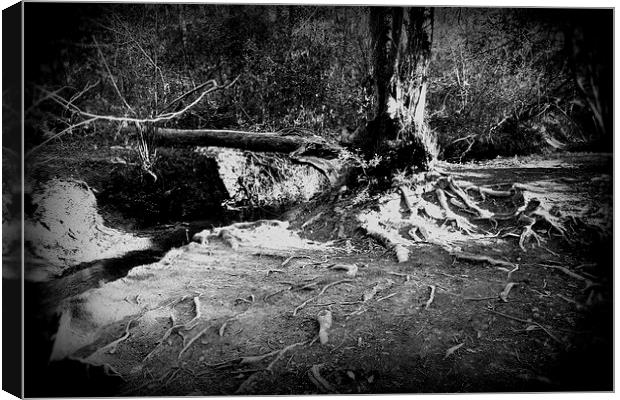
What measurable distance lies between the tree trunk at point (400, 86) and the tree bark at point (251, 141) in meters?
0.28

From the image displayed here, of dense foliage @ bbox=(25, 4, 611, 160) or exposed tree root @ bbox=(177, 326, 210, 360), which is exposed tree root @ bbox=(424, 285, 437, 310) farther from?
exposed tree root @ bbox=(177, 326, 210, 360)

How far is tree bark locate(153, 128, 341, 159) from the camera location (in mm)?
3167

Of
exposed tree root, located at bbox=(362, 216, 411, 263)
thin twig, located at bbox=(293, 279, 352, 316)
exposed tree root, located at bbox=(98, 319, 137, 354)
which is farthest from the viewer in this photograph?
exposed tree root, located at bbox=(362, 216, 411, 263)

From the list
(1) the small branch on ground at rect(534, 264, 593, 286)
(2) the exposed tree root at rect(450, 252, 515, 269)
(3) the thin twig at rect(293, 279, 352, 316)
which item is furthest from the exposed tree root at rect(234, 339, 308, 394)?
(1) the small branch on ground at rect(534, 264, 593, 286)

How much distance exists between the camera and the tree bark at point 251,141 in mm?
3167

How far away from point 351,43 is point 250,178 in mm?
994

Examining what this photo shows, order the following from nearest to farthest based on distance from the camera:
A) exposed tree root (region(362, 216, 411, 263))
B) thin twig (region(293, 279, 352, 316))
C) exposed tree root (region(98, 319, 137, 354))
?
exposed tree root (region(98, 319, 137, 354)), thin twig (region(293, 279, 352, 316)), exposed tree root (region(362, 216, 411, 263))

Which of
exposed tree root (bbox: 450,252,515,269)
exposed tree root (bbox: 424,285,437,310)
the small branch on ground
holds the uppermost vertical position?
exposed tree root (bbox: 450,252,515,269)

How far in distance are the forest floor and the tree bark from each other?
336 mm

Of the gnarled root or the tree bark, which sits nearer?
the tree bark

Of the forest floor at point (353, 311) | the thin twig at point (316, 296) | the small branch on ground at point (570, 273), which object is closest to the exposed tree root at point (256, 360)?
the forest floor at point (353, 311)

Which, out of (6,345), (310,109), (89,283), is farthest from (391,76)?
(6,345)

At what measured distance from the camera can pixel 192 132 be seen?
3.18 meters

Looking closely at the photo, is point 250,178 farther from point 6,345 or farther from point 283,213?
point 6,345
